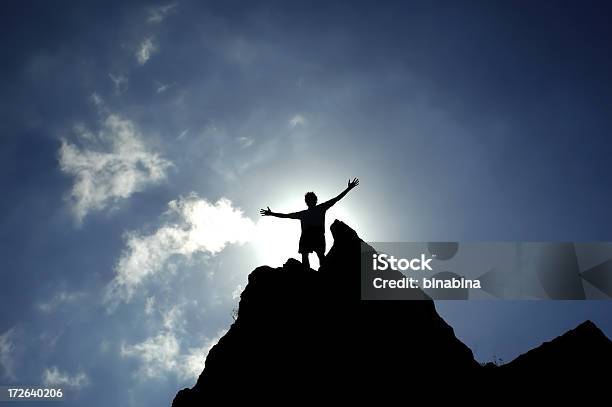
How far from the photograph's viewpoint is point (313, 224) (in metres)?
17.4

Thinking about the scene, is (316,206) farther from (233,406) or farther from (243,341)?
(233,406)

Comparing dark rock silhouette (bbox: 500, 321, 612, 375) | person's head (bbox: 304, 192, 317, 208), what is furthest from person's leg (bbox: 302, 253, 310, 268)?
dark rock silhouette (bbox: 500, 321, 612, 375)

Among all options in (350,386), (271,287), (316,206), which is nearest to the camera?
(350,386)

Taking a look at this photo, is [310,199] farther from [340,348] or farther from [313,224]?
[340,348]

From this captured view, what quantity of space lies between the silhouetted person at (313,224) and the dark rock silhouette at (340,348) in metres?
0.81

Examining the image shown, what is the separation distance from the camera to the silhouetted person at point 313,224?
17453mm

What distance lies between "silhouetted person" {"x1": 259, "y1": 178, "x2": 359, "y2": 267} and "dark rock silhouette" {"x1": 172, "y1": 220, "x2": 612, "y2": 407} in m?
0.81

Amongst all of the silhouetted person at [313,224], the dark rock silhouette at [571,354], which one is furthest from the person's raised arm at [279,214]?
the dark rock silhouette at [571,354]

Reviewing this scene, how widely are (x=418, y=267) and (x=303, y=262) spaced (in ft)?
17.8

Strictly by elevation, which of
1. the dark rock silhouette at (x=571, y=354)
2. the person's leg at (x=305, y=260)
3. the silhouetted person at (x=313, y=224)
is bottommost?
the dark rock silhouette at (x=571, y=354)

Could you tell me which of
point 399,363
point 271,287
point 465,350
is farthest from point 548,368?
point 271,287

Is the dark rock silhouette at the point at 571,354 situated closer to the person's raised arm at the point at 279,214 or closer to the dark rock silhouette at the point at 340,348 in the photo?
the dark rock silhouette at the point at 340,348

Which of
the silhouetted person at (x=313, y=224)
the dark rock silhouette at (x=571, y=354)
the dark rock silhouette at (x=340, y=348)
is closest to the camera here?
the dark rock silhouette at (x=571, y=354)

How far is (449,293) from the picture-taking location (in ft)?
59.5
